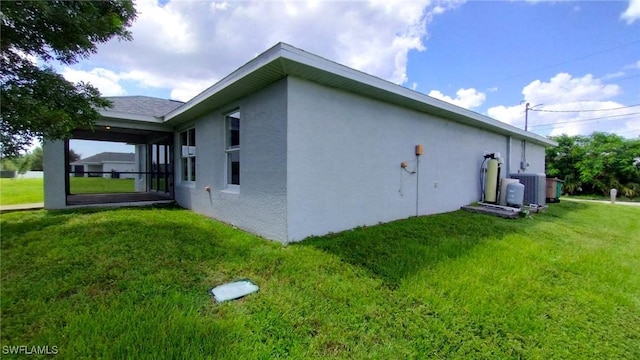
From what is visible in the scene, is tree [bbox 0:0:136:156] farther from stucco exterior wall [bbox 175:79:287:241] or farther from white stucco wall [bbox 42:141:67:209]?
white stucco wall [bbox 42:141:67:209]

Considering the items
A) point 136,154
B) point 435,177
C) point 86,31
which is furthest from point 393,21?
point 136,154

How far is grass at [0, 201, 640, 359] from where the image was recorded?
197cm

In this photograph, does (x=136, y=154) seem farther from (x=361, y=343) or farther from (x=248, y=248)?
(x=361, y=343)

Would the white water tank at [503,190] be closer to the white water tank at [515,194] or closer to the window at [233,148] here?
the white water tank at [515,194]

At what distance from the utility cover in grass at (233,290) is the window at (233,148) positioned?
2.96 metres

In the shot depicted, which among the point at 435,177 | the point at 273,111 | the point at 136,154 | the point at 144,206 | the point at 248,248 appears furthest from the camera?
the point at 136,154

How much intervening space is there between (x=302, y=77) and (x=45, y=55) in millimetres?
4304

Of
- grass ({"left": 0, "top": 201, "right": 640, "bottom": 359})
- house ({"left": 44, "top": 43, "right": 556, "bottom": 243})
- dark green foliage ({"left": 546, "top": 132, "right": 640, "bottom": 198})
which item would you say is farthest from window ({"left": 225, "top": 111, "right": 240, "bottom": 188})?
dark green foliage ({"left": 546, "top": 132, "right": 640, "bottom": 198})

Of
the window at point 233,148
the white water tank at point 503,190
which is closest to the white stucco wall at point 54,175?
the window at point 233,148

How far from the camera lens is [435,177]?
6.83m

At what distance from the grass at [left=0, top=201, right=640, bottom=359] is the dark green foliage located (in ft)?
55.2

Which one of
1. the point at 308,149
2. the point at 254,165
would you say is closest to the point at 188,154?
the point at 254,165

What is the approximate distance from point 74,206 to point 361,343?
28.6ft

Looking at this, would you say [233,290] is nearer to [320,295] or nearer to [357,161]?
[320,295]
